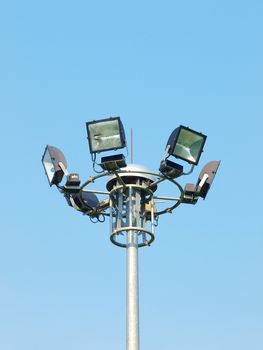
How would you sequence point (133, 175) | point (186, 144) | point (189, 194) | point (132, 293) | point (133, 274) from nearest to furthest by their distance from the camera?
point (132, 293)
point (133, 274)
point (186, 144)
point (133, 175)
point (189, 194)

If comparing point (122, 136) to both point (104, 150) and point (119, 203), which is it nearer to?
point (104, 150)

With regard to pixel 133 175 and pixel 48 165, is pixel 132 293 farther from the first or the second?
pixel 48 165

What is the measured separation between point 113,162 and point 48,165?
6.79 ft

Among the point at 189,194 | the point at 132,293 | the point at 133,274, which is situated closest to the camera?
the point at 132,293

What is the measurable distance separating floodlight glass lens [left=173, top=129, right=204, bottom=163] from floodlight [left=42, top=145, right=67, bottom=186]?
246cm

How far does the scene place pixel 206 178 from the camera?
16.9 meters

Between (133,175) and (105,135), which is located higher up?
(105,135)

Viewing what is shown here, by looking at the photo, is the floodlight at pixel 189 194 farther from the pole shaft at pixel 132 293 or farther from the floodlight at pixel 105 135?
the floodlight at pixel 105 135

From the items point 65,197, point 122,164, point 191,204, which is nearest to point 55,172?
point 65,197

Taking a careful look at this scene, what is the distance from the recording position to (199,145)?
1609 centimetres

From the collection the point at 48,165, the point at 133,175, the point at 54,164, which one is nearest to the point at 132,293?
the point at 133,175

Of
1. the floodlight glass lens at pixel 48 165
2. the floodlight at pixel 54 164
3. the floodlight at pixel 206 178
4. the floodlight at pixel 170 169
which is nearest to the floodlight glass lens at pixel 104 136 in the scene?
the floodlight at pixel 170 169

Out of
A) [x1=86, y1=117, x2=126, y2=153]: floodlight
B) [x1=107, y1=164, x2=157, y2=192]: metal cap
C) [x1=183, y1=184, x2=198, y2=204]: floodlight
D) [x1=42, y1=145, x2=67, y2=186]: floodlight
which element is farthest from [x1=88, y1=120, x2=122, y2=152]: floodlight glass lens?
[x1=183, y1=184, x2=198, y2=204]: floodlight

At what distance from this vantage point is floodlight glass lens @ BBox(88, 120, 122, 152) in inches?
618
